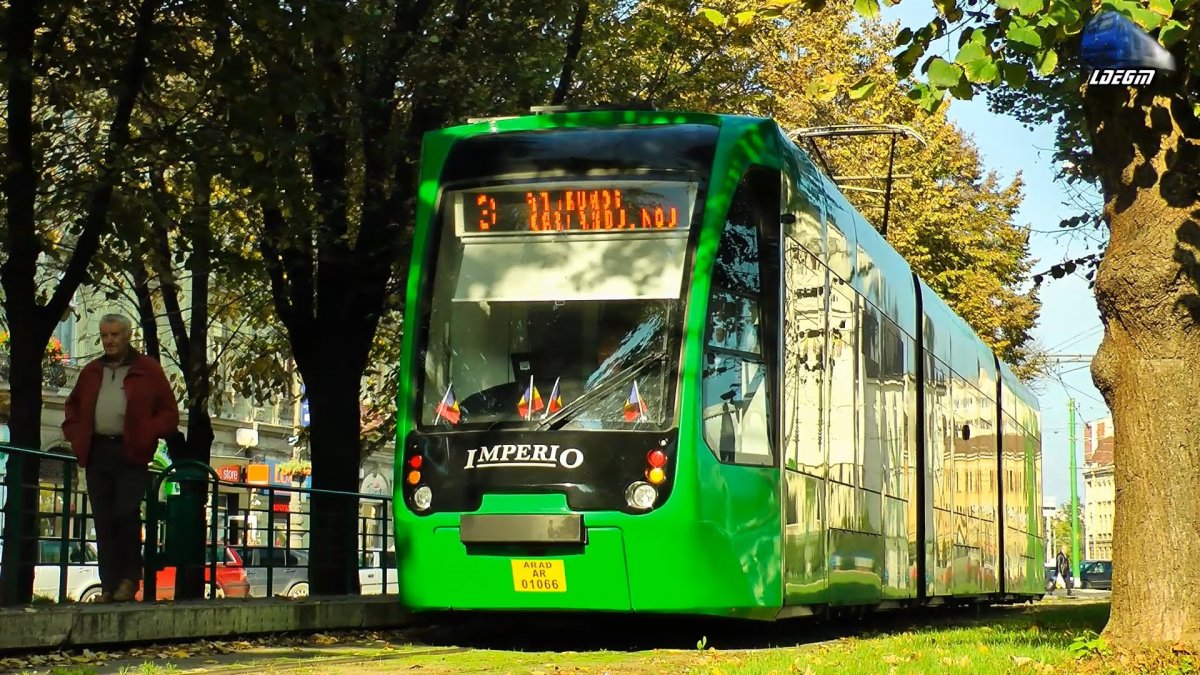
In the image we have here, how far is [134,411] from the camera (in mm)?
12734

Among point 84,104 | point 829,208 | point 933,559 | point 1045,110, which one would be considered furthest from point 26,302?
point 1045,110

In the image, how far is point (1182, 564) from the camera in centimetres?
943

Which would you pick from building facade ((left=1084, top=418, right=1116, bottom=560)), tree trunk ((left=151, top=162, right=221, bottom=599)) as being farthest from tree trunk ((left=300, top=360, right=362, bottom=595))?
building facade ((left=1084, top=418, right=1116, bottom=560))

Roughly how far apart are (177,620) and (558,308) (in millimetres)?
3075

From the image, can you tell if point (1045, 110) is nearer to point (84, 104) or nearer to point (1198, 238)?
point (84, 104)

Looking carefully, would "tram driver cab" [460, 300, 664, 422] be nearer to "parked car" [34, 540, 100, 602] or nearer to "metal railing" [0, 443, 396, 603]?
"metal railing" [0, 443, 396, 603]

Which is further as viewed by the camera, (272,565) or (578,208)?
(272,565)

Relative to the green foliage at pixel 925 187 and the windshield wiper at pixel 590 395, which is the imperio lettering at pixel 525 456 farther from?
the green foliage at pixel 925 187

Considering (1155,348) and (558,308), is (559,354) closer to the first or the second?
(558,308)

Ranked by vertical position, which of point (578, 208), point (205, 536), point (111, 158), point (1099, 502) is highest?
point (1099, 502)

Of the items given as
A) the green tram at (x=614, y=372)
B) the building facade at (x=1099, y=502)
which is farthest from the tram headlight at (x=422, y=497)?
the building facade at (x=1099, y=502)

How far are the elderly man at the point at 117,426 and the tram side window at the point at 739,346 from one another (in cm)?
355

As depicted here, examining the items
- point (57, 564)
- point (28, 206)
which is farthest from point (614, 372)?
point (28, 206)

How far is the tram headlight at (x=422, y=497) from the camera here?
1192cm
